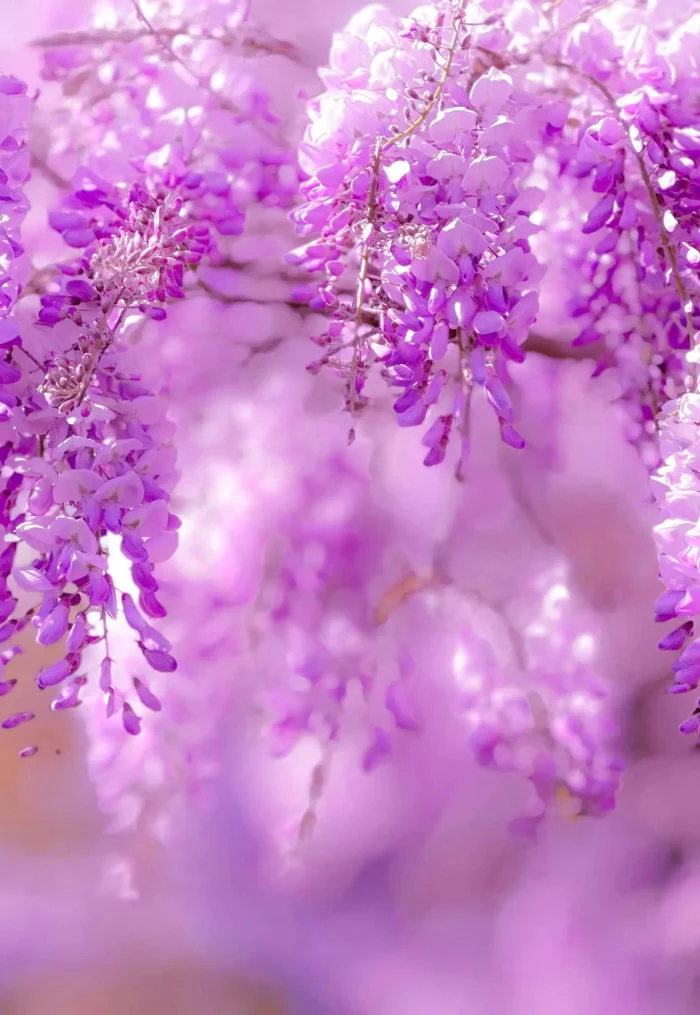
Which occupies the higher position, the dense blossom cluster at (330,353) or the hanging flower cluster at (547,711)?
the dense blossom cluster at (330,353)

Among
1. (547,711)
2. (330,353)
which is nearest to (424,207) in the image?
(330,353)

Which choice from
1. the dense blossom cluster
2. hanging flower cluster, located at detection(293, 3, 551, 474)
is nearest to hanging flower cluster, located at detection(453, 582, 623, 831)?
the dense blossom cluster

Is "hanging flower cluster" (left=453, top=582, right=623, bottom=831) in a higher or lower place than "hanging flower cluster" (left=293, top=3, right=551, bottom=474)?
lower

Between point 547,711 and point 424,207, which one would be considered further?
point 547,711

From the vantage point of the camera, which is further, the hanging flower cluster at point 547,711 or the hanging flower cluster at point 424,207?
the hanging flower cluster at point 547,711

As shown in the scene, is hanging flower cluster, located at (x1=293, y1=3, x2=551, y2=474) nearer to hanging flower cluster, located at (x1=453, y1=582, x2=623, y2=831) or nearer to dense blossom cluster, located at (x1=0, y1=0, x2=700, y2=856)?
dense blossom cluster, located at (x1=0, y1=0, x2=700, y2=856)

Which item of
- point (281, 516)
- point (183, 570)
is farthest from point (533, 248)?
point (183, 570)

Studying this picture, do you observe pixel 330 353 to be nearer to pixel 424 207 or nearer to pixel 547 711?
pixel 424 207

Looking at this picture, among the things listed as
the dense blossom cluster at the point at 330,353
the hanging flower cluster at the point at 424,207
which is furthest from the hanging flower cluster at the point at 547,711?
the hanging flower cluster at the point at 424,207

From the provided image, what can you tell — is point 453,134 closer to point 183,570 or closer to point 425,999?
point 183,570

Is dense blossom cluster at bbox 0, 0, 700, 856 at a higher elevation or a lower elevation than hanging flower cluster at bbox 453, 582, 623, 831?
higher

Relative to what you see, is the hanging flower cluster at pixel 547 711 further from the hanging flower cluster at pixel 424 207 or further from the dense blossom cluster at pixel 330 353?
the hanging flower cluster at pixel 424 207

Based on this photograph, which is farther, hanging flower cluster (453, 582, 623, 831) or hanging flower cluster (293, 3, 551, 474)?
hanging flower cluster (453, 582, 623, 831)
